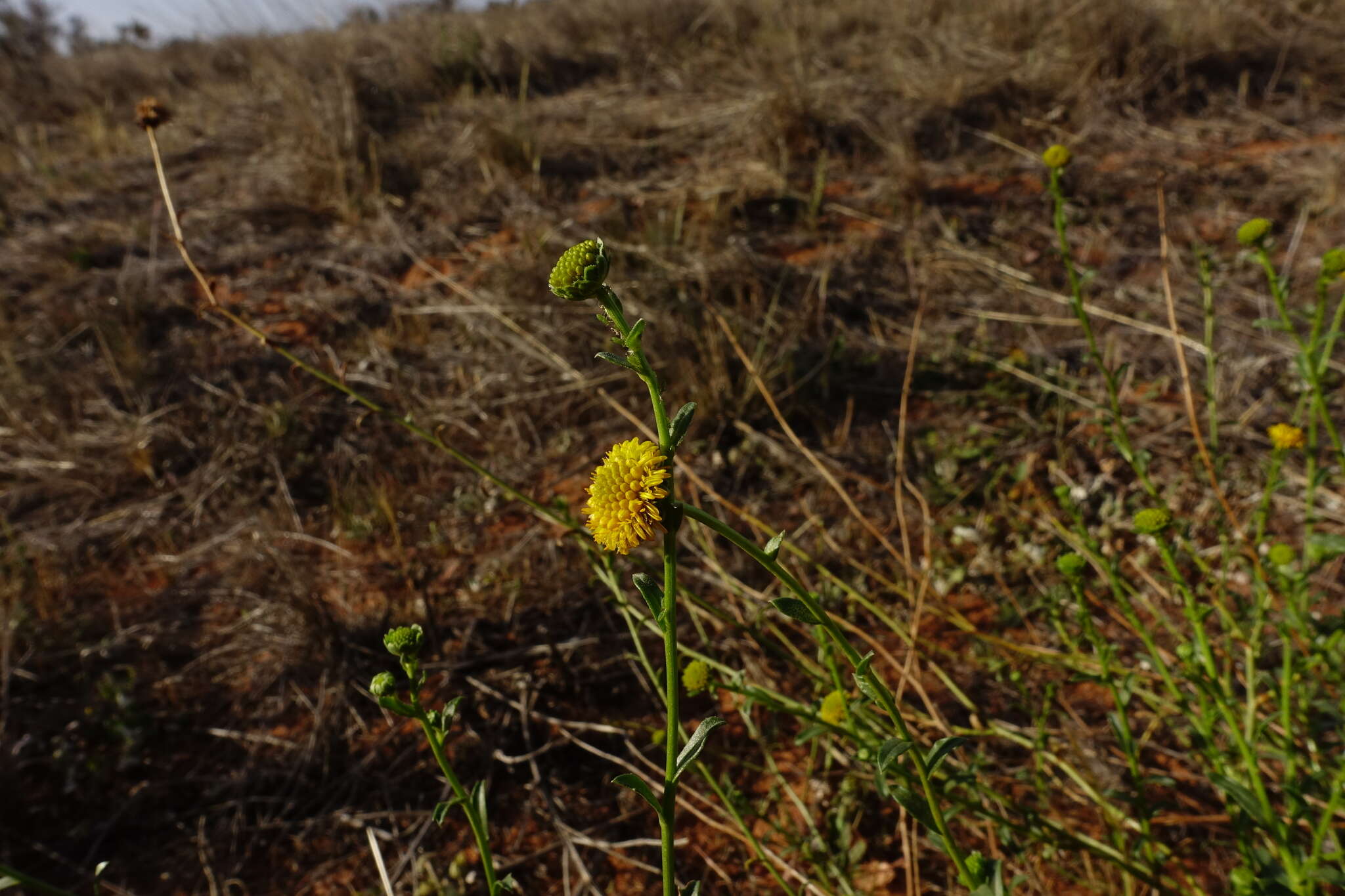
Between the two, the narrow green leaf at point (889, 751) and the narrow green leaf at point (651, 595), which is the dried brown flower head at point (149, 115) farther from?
the narrow green leaf at point (889, 751)

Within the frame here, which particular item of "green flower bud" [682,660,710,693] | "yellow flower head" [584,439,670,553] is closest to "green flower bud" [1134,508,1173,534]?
"green flower bud" [682,660,710,693]

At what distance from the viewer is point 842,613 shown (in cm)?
229

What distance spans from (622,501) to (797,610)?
23 cm

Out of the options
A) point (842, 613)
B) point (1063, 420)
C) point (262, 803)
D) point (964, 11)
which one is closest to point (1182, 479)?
point (1063, 420)

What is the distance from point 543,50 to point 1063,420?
5479 mm

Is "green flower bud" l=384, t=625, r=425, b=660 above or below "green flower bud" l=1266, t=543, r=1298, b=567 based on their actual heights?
above

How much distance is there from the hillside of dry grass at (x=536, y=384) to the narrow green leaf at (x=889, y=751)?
79 cm

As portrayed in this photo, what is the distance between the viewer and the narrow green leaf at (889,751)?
28.6 inches

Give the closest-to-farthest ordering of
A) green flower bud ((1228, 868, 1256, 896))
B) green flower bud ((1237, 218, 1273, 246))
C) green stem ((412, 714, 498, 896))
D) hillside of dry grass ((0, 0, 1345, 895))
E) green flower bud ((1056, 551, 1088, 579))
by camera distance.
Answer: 1. green stem ((412, 714, 498, 896))
2. green flower bud ((1228, 868, 1256, 896))
3. green flower bud ((1056, 551, 1088, 579))
4. green flower bud ((1237, 218, 1273, 246))
5. hillside of dry grass ((0, 0, 1345, 895))

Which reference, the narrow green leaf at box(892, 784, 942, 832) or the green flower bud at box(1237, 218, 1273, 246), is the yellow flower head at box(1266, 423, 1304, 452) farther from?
the narrow green leaf at box(892, 784, 942, 832)

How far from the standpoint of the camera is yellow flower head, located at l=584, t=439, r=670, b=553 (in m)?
0.84

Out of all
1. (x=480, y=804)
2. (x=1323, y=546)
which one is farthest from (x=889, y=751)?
(x=1323, y=546)

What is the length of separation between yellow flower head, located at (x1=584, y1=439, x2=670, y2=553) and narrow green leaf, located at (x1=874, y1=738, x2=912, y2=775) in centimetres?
31

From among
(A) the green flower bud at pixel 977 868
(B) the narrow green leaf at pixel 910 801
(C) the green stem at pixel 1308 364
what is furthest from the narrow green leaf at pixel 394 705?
(C) the green stem at pixel 1308 364
